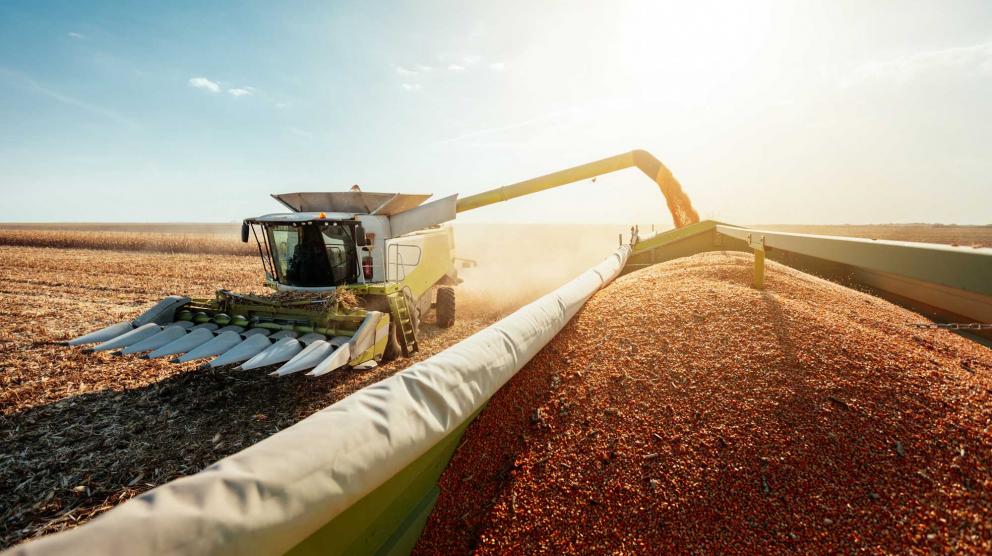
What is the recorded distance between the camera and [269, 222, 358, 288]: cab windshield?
6.92 m

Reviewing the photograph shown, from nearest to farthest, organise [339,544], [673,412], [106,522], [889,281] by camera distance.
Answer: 1. [106,522]
2. [339,544]
3. [673,412]
4. [889,281]

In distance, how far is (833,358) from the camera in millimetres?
2059

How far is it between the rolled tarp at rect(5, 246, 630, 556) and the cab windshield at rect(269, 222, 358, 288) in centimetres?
569

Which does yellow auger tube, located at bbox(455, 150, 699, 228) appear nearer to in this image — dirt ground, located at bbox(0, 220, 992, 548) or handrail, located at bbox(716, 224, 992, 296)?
dirt ground, located at bbox(0, 220, 992, 548)

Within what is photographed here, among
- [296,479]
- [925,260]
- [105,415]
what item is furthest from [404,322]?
[925,260]

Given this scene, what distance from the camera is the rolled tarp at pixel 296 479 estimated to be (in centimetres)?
91

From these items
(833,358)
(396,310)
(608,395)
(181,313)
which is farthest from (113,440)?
(833,358)

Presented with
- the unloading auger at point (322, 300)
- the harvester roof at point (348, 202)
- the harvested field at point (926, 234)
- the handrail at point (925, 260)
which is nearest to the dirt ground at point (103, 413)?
the unloading auger at point (322, 300)

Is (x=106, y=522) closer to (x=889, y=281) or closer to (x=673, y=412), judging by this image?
(x=673, y=412)

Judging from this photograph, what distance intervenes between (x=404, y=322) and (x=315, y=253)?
76.4 inches

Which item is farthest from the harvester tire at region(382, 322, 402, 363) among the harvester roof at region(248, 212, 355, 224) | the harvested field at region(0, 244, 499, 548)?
the harvester roof at region(248, 212, 355, 224)

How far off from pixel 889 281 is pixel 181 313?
29.3ft

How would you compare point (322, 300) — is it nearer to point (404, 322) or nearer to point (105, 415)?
point (404, 322)

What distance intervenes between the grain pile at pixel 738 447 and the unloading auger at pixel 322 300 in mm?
2962
